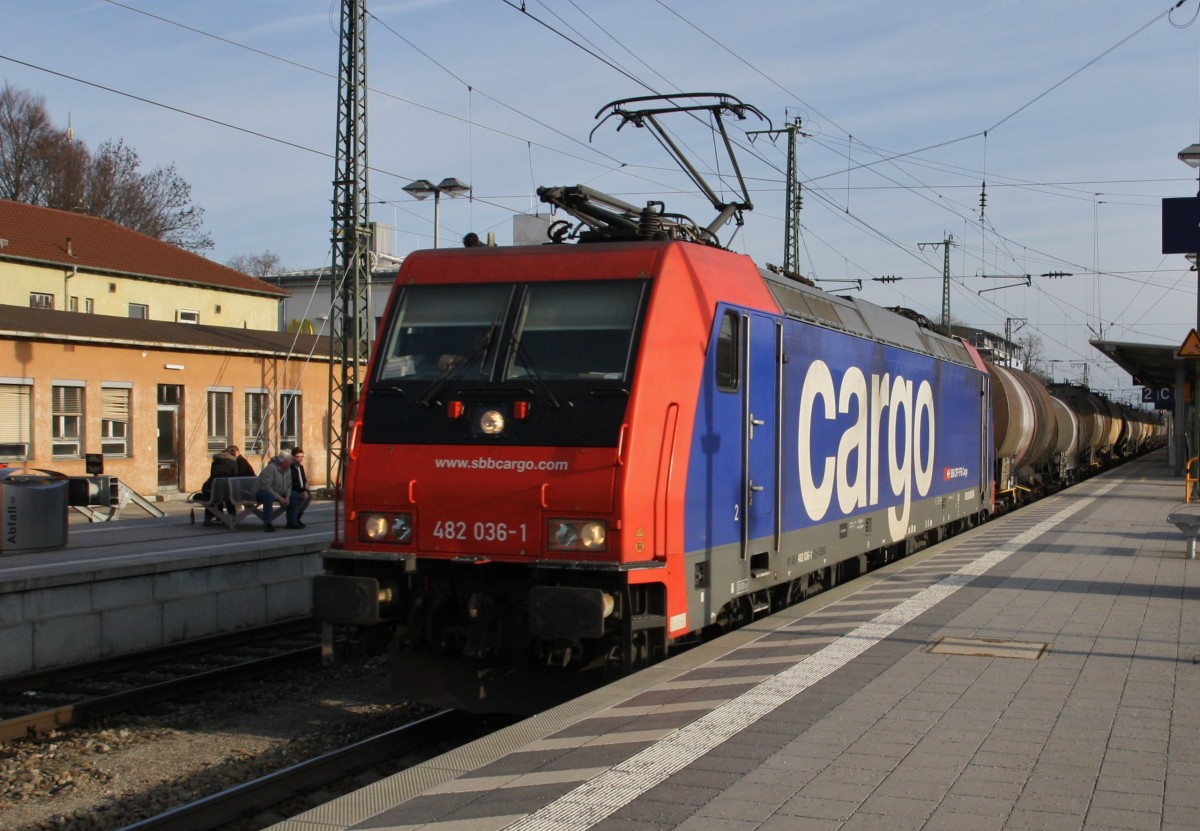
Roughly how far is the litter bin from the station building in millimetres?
9207

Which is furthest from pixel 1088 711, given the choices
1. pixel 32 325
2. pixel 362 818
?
pixel 32 325

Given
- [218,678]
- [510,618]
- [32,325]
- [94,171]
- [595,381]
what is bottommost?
[218,678]

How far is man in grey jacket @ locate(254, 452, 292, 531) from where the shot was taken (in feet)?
56.7

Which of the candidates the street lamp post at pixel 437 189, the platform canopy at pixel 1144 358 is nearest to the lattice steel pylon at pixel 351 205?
the street lamp post at pixel 437 189

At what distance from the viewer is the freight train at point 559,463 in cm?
764

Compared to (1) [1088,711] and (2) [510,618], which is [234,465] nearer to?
(2) [510,618]

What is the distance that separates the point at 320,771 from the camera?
7.51 metres

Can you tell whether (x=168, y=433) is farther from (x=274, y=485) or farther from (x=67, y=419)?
(x=274, y=485)

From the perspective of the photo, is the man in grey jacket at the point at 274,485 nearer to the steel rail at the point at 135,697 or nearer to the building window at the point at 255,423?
the steel rail at the point at 135,697

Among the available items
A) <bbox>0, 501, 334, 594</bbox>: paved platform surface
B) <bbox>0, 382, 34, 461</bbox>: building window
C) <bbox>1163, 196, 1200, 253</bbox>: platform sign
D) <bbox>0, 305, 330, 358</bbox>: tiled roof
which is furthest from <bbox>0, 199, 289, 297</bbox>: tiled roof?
<bbox>1163, 196, 1200, 253</bbox>: platform sign

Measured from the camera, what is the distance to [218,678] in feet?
34.0

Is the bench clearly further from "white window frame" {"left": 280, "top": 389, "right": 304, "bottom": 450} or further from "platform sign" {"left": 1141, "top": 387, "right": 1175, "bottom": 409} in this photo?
"platform sign" {"left": 1141, "top": 387, "right": 1175, "bottom": 409}

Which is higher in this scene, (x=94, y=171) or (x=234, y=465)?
(x=94, y=171)

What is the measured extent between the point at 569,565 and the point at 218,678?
4524 millimetres
